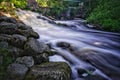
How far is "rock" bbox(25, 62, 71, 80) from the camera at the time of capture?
548 cm

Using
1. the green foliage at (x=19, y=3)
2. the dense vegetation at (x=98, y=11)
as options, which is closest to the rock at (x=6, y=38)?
the dense vegetation at (x=98, y=11)

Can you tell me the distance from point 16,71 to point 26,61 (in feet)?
1.99

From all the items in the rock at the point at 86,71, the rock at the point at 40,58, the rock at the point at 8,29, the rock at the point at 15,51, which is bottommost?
the rock at the point at 86,71

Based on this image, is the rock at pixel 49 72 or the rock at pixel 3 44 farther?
the rock at pixel 3 44

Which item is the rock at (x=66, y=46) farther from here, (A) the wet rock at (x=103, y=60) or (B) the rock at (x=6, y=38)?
(B) the rock at (x=6, y=38)

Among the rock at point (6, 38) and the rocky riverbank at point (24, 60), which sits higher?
the rock at point (6, 38)

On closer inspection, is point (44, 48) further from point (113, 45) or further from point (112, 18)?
point (112, 18)

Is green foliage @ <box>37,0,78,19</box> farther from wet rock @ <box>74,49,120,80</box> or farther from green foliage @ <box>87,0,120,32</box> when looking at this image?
wet rock @ <box>74,49,120,80</box>

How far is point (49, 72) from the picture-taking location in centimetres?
558

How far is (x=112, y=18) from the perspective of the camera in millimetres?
14344

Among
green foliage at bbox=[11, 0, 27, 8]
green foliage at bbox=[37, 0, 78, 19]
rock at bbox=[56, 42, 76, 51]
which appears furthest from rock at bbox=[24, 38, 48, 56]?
green foliage at bbox=[37, 0, 78, 19]

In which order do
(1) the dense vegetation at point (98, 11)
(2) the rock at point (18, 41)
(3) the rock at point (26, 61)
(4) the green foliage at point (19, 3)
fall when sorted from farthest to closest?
(4) the green foliage at point (19, 3) → (1) the dense vegetation at point (98, 11) → (2) the rock at point (18, 41) → (3) the rock at point (26, 61)

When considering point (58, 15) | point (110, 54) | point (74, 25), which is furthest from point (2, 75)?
point (58, 15)

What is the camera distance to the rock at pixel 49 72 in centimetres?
548
